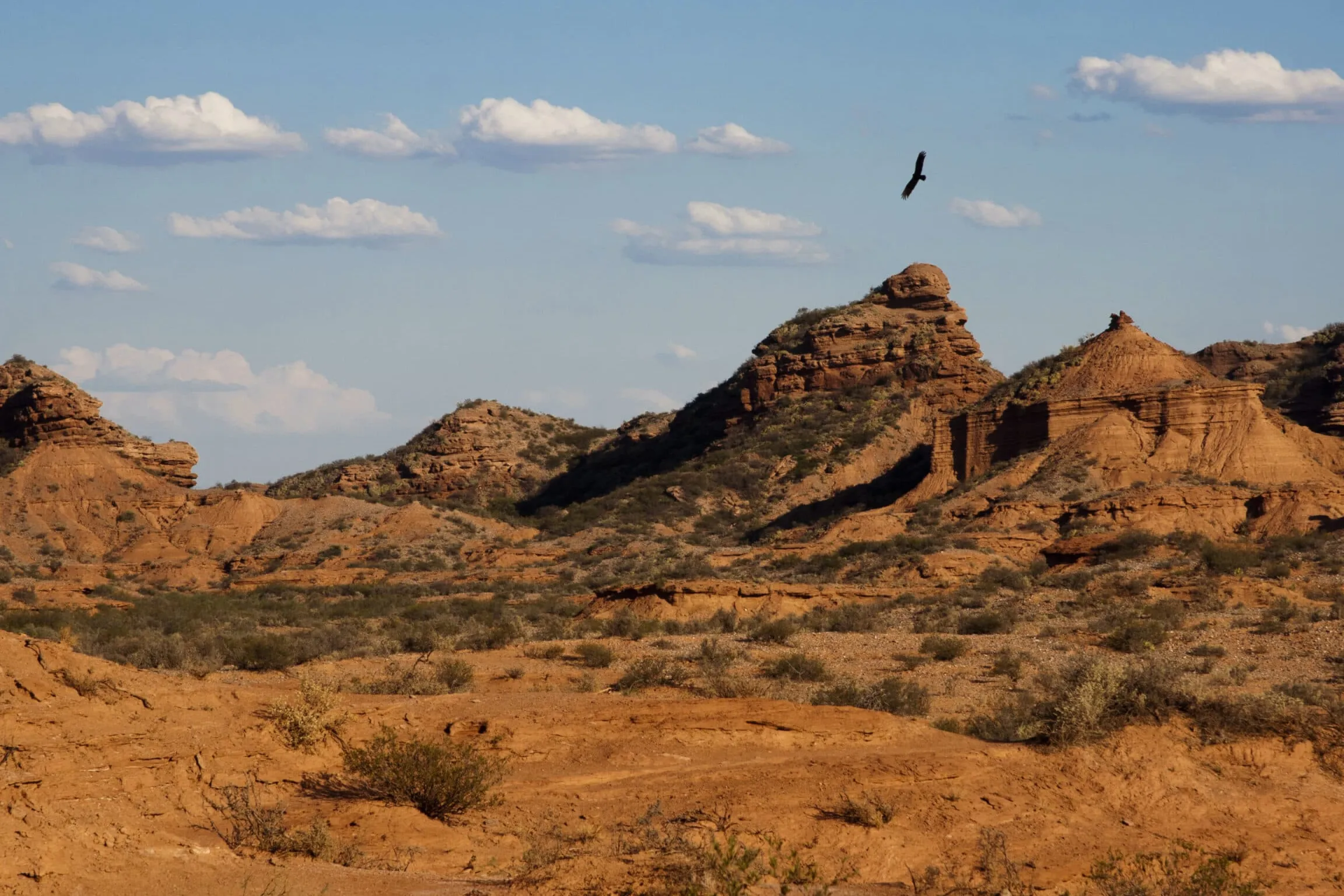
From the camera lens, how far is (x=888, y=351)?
66.6 metres

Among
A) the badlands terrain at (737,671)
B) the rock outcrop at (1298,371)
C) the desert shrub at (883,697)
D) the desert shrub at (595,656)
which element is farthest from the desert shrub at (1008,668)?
the rock outcrop at (1298,371)

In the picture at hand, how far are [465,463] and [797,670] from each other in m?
58.3

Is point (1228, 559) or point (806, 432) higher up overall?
point (806, 432)

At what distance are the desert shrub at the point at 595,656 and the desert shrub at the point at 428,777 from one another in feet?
26.7

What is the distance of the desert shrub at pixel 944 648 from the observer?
68.4ft

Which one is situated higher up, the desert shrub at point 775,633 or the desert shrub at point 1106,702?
the desert shrub at point 1106,702

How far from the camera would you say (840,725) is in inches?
516

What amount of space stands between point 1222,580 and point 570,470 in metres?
53.9

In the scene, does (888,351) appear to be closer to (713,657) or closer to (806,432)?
(806,432)

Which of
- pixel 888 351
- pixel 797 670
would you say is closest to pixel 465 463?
pixel 888 351

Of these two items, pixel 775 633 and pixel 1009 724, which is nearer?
pixel 1009 724

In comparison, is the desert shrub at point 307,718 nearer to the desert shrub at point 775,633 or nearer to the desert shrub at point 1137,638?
the desert shrub at point 775,633

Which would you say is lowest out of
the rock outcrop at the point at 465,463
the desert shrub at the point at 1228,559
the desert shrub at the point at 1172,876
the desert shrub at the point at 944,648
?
the desert shrub at the point at 1172,876

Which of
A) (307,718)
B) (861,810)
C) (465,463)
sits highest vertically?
(465,463)
